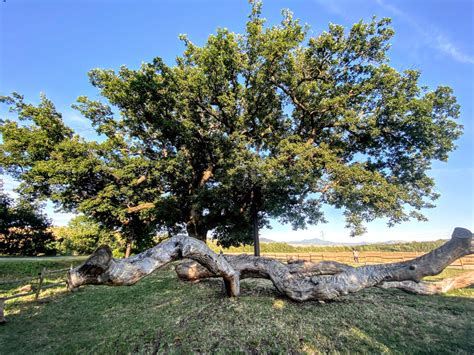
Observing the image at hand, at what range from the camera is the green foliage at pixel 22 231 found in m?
20.6

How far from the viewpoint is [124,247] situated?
16734 mm

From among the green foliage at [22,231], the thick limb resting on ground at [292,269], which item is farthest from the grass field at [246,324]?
the green foliage at [22,231]

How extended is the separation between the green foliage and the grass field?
1919cm

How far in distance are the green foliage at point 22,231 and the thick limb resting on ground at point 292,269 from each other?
73.2 ft

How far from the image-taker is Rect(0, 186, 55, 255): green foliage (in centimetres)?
2055

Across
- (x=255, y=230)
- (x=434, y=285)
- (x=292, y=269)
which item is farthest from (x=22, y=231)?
(x=434, y=285)

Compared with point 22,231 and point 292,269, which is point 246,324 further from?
point 22,231

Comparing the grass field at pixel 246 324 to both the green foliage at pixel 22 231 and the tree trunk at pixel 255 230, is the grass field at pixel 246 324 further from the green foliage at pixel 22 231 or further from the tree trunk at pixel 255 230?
the green foliage at pixel 22 231

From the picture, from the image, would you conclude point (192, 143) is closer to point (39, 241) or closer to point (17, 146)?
point (17, 146)

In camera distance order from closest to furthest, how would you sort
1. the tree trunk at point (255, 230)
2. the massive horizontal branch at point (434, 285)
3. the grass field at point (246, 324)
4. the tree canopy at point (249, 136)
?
1. the grass field at point (246, 324)
2. the massive horizontal branch at point (434, 285)
3. the tree canopy at point (249, 136)
4. the tree trunk at point (255, 230)

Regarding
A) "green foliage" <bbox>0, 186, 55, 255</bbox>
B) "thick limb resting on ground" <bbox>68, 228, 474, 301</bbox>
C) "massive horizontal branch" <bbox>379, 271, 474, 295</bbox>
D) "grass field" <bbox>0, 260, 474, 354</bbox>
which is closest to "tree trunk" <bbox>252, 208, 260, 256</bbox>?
"thick limb resting on ground" <bbox>68, 228, 474, 301</bbox>

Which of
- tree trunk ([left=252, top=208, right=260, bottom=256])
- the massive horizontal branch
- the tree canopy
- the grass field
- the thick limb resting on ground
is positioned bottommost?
the grass field

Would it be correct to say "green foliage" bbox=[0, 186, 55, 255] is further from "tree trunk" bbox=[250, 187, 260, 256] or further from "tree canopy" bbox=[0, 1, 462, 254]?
"tree trunk" bbox=[250, 187, 260, 256]

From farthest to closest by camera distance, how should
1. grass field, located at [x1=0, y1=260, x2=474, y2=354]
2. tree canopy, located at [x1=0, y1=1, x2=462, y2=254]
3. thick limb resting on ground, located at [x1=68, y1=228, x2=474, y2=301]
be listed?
tree canopy, located at [x1=0, y1=1, x2=462, y2=254], thick limb resting on ground, located at [x1=68, y1=228, x2=474, y2=301], grass field, located at [x1=0, y1=260, x2=474, y2=354]
